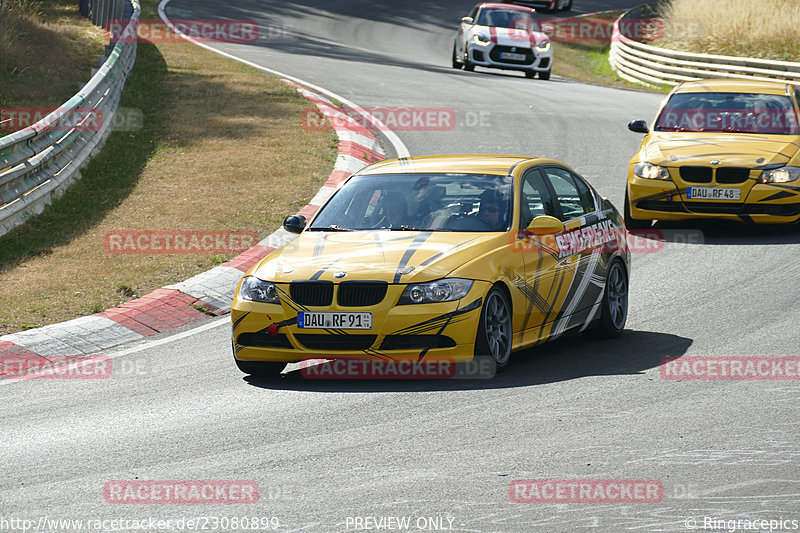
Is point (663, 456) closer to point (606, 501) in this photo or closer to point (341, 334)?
point (606, 501)

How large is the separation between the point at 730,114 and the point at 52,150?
322 inches

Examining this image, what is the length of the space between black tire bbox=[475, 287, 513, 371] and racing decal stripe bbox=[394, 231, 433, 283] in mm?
576

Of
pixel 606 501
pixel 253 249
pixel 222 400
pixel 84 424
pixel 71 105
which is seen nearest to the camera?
pixel 606 501

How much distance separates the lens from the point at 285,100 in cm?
2198

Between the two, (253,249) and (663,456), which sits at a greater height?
(663,456)

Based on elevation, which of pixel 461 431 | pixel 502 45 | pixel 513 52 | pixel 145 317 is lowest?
pixel 145 317

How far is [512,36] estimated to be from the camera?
3014 centimetres

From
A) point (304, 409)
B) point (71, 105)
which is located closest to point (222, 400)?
point (304, 409)

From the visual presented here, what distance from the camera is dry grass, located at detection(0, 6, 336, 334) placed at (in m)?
11.7

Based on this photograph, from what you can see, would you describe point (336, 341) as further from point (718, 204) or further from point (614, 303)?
point (718, 204)

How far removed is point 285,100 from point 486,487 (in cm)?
1677
